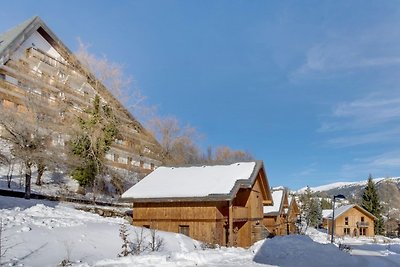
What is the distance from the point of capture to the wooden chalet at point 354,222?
69.5m

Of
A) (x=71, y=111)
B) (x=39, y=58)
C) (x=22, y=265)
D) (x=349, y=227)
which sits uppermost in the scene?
(x=39, y=58)

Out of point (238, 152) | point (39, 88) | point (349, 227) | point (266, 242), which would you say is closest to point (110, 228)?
point (266, 242)

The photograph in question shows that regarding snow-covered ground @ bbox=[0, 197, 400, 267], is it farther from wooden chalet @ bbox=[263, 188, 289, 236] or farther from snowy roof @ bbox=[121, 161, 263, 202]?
wooden chalet @ bbox=[263, 188, 289, 236]

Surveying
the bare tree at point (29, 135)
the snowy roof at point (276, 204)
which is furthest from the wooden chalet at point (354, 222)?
the bare tree at point (29, 135)

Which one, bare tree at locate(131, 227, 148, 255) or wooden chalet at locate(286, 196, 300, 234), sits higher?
bare tree at locate(131, 227, 148, 255)

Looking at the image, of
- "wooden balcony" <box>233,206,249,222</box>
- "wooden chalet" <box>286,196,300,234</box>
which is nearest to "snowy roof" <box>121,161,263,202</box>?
"wooden balcony" <box>233,206,249,222</box>

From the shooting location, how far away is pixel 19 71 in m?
34.6

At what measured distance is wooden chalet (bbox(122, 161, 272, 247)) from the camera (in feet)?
75.2

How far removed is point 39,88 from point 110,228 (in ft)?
65.9

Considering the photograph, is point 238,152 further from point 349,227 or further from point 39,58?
point 39,58

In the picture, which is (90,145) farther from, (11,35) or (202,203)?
(11,35)

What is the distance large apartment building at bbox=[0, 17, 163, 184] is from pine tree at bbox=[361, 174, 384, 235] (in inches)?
1956

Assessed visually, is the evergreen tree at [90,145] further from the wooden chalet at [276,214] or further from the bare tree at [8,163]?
the wooden chalet at [276,214]

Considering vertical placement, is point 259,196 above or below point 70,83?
below
